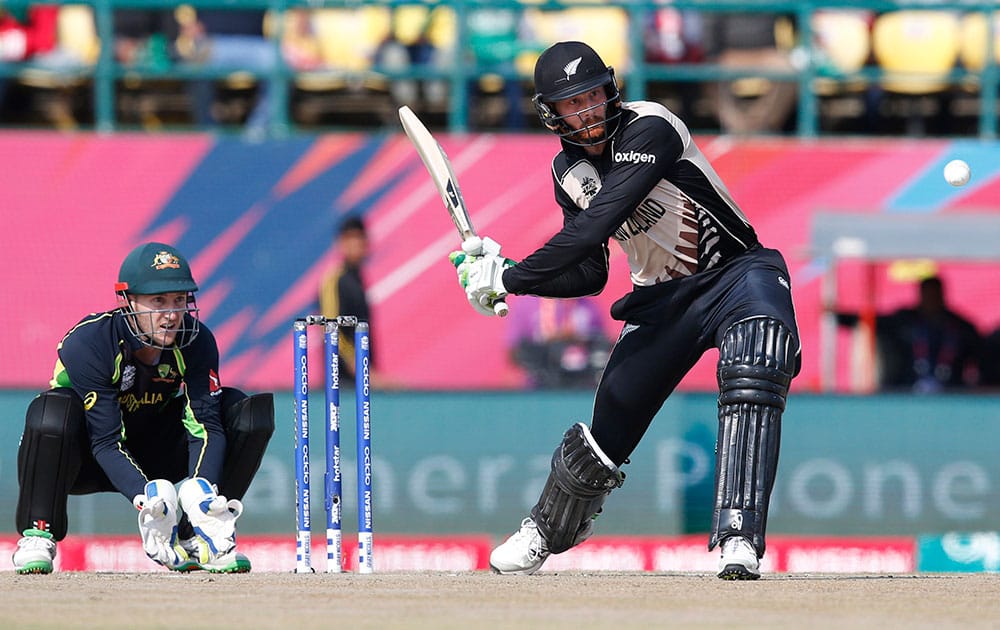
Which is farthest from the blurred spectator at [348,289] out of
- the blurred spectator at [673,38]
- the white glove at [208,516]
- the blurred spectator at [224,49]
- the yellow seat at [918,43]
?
the white glove at [208,516]

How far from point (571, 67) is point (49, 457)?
230 centimetres

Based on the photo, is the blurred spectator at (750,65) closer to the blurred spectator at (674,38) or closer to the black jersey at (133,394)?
the blurred spectator at (674,38)

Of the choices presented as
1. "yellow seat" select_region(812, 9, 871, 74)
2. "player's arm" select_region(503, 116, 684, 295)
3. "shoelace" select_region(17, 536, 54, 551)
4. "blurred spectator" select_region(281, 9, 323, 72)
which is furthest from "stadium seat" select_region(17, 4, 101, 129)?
"player's arm" select_region(503, 116, 684, 295)

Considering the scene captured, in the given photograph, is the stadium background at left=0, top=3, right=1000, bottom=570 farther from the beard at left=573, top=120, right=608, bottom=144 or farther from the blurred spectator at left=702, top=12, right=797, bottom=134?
the beard at left=573, top=120, right=608, bottom=144

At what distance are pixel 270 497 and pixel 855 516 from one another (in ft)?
10.4

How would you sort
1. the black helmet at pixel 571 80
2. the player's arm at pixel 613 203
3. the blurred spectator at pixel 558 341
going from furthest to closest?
the blurred spectator at pixel 558 341 → the black helmet at pixel 571 80 → the player's arm at pixel 613 203

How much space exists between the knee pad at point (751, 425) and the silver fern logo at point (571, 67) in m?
1.04

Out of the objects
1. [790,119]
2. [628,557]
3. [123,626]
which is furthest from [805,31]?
[123,626]

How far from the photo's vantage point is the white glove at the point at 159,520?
20.3 feet

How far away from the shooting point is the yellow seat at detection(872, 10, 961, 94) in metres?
12.8

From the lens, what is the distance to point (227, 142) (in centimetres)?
1276

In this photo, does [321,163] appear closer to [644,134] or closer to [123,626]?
[644,134]

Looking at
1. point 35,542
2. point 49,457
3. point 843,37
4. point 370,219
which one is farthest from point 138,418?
point 843,37

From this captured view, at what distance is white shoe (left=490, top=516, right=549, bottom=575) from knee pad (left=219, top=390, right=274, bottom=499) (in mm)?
975
